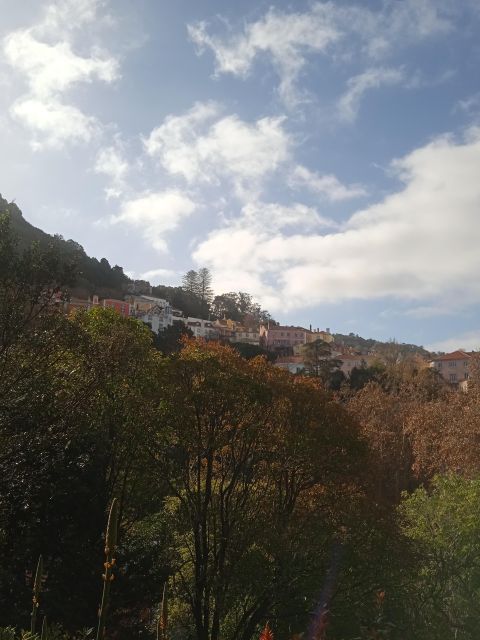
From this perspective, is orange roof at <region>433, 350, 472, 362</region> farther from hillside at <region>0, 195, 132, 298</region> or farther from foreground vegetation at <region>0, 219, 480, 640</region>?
foreground vegetation at <region>0, 219, 480, 640</region>

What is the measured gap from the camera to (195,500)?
12.6m

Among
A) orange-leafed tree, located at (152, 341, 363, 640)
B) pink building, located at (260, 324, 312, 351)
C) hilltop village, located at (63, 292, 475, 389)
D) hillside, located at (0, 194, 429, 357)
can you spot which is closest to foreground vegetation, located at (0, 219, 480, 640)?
orange-leafed tree, located at (152, 341, 363, 640)

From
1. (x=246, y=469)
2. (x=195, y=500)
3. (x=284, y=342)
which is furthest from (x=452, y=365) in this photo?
(x=195, y=500)

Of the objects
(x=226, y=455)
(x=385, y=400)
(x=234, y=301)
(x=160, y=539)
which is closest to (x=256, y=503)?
(x=226, y=455)

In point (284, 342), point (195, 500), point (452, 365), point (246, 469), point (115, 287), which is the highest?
point (115, 287)

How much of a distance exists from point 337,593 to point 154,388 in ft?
21.1

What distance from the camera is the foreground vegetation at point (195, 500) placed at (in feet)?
33.3

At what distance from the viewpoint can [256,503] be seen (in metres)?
13.2

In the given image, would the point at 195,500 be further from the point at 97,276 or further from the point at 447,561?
the point at 97,276

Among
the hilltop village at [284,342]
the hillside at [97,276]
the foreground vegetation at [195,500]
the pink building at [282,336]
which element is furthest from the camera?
the pink building at [282,336]

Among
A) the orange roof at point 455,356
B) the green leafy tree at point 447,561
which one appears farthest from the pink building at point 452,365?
the green leafy tree at point 447,561

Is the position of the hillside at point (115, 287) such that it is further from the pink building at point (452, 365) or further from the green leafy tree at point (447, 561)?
the green leafy tree at point (447, 561)

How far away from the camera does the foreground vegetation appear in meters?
10.2

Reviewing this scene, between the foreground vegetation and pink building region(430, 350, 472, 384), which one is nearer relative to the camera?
the foreground vegetation
